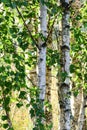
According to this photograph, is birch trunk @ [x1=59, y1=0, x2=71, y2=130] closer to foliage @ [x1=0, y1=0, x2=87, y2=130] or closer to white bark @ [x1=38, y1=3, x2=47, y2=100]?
foliage @ [x1=0, y1=0, x2=87, y2=130]

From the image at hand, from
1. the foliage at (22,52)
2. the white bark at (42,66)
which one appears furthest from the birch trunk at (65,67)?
the white bark at (42,66)

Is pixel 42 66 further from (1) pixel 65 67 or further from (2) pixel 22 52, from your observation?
(2) pixel 22 52

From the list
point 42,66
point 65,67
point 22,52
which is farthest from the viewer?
point 22,52

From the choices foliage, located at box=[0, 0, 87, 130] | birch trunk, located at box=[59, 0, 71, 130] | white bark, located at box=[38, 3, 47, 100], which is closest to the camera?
foliage, located at box=[0, 0, 87, 130]

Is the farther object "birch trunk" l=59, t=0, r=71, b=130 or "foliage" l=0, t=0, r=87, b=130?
"birch trunk" l=59, t=0, r=71, b=130

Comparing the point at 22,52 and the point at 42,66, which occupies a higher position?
the point at 22,52

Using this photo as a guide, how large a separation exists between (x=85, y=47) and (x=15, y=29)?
1.27m

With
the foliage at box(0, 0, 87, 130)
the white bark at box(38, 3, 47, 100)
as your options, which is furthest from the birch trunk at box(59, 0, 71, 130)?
the white bark at box(38, 3, 47, 100)

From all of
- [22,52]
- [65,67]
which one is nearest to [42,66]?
[65,67]

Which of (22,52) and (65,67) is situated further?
(22,52)

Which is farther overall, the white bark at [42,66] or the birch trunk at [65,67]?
the birch trunk at [65,67]

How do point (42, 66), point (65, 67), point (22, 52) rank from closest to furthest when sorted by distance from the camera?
point (42, 66) → point (65, 67) → point (22, 52)

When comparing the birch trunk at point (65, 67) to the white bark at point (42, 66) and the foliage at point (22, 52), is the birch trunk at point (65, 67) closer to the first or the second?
the foliage at point (22, 52)

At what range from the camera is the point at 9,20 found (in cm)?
461
